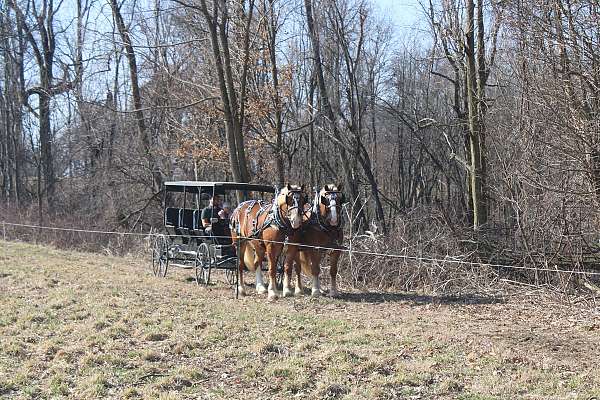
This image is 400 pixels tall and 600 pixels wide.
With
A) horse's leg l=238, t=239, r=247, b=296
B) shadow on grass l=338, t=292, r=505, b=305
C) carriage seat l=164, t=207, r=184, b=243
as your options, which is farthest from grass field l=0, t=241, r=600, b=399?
carriage seat l=164, t=207, r=184, b=243

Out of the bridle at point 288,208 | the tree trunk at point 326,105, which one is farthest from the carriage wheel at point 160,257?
the tree trunk at point 326,105

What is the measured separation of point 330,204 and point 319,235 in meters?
0.73

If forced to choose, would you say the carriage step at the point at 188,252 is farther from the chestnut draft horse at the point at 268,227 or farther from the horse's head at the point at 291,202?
the horse's head at the point at 291,202

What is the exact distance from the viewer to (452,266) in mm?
13359

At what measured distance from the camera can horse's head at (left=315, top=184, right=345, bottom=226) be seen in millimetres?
11859

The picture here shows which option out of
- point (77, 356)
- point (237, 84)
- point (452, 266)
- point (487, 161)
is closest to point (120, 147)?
point (237, 84)

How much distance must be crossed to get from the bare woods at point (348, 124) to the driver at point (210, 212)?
3112 millimetres

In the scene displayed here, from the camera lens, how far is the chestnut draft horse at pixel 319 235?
12.0m

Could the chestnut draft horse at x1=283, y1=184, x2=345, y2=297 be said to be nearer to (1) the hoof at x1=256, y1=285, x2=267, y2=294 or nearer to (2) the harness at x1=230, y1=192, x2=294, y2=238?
(2) the harness at x1=230, y1=192, x2=294, y2=238

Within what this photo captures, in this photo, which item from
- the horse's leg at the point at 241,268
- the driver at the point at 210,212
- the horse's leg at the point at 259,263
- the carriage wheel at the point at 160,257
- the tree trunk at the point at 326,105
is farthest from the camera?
the tree trunk at the point at 326,105

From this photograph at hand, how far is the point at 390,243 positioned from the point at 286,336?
6.48 meters

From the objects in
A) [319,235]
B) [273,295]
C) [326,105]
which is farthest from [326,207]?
[326,105]

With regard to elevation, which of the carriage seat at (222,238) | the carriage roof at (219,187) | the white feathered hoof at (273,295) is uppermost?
the carriage roof at (219,187)

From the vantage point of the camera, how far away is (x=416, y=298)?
12453 millimetres
